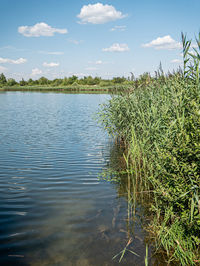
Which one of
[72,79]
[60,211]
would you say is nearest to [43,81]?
[72,79]

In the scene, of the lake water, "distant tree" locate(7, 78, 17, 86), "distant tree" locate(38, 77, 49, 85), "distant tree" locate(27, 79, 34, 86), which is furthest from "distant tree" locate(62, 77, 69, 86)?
the lake water

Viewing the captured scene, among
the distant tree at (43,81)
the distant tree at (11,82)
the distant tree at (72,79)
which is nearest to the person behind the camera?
the distant tree at (72,79)

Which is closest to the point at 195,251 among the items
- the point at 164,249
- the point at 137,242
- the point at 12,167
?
the point at 164,249

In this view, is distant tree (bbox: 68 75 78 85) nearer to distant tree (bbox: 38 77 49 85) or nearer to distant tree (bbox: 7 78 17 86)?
distant tree (bbox: 38 77 49 85)

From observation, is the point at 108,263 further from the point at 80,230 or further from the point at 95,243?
the point at 80,230

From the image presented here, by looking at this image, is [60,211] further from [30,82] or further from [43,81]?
[30,82]

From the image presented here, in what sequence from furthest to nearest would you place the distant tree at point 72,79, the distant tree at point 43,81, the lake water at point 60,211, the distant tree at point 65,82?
the distant tree at point 43,81
the distant tree at point 72,79
the distant tree at point 65,82
the lake water at point 60,211

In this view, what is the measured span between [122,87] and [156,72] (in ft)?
9.94

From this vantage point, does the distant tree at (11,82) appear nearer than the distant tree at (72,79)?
No

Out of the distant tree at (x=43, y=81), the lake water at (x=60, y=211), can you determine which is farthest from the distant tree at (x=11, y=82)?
the lake water at (x=60, y=211)

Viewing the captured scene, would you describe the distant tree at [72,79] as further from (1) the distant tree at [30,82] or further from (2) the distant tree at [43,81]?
(1) the distant tree at [30,82]

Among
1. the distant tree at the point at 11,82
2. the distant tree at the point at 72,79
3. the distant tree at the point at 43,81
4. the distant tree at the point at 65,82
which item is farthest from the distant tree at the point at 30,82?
the distant tree at the point at 72,79

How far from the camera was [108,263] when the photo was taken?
3459 millimetres

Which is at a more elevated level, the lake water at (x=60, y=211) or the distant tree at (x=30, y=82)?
the distant tree at (x=30, y=82)
